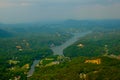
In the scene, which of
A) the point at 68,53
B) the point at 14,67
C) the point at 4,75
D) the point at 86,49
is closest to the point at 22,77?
the point at 4,75

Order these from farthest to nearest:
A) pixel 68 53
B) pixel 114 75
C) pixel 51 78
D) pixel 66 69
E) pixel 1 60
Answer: pixel 68 53, pixel 1 60, pixel 66 69, pixel 51 78, pixel 114 75

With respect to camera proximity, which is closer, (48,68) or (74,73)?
(74,73)

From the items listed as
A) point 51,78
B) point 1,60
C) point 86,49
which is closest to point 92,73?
point 51,78

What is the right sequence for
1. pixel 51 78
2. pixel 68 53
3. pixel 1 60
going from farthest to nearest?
pixel 68 53
pixel 1 60
pixel 51 78

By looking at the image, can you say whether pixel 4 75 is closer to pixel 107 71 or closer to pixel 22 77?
pixel 22 77

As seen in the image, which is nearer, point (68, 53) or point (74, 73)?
point (74, 73)


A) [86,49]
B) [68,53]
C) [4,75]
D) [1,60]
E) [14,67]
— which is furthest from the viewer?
[86,49]

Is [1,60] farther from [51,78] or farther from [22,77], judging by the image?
[51,78]

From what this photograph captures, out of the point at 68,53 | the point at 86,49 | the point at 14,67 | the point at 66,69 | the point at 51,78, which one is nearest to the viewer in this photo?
the point at 51,78
